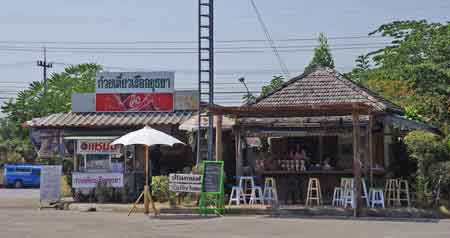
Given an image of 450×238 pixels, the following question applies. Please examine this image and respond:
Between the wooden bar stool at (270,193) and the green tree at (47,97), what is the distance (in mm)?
37555

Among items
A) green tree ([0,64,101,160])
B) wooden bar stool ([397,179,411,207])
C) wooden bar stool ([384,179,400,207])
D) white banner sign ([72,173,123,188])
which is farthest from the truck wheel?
wooden bar stool ([397,179,411,207])

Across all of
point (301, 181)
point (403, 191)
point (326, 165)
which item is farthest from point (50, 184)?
point (403, 191)

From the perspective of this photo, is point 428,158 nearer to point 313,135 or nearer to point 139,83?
point 313,135

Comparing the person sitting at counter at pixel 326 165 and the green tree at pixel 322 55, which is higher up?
the green tree at pixel 322 55

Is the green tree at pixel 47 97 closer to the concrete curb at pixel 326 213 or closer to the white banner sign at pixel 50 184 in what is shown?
the white banner sign at pixel 50 184

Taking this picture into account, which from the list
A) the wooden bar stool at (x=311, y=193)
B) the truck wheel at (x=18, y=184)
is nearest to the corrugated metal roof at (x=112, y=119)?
the wooden bar stool at (x=311, y=193)

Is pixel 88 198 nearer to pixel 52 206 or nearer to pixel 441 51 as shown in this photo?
pixel 52 206

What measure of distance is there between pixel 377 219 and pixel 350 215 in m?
0.98

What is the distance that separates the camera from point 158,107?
29000 millimetres

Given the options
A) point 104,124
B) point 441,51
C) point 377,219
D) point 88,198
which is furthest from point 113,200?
point 441,51

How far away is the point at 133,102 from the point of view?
29219mm

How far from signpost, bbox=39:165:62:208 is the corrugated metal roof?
345cm

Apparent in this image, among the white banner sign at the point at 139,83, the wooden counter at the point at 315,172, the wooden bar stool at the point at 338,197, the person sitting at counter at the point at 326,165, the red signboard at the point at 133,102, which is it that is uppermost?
the white banner sign at the point at 139,83

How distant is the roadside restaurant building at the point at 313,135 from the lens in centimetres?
2320
